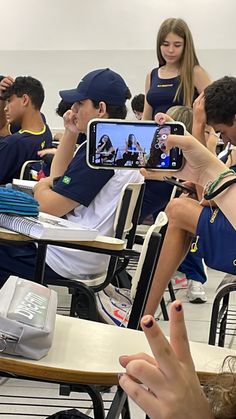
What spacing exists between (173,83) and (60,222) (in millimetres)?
2051

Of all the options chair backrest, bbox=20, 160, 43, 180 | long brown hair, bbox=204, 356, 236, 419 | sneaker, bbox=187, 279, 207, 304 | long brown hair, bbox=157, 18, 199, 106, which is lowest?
sneaker, bbox=187, 279, 207, 304

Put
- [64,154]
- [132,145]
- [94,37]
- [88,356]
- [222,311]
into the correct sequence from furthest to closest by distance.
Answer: [94,37]
[64,154]
[222,311]
[132,145]
[88,356]

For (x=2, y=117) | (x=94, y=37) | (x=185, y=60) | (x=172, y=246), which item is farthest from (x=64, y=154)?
(x=94, y=37)

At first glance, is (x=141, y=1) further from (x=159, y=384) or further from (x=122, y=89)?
(x=159, y=384)

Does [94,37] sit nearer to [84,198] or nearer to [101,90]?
[101,90]

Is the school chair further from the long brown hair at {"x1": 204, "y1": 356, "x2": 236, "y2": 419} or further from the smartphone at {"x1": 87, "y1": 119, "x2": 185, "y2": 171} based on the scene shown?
the long brown hair at {"x1": 204, "y1": 356, "x2": 236, "y2": 419}

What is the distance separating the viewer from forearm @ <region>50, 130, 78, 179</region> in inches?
104

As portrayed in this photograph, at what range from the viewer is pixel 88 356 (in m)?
1.05

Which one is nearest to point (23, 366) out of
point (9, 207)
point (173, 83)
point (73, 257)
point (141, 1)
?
point (9, 207)

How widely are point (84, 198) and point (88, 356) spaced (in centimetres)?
117

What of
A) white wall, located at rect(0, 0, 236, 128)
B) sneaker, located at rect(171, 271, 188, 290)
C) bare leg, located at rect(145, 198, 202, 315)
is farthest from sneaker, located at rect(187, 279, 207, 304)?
white wall, located at rect(0, 0, 236, 128)

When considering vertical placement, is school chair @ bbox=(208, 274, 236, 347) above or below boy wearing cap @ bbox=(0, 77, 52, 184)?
below

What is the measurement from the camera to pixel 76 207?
7.43 feet

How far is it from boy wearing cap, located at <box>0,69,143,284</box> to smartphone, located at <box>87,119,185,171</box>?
2.42ft
